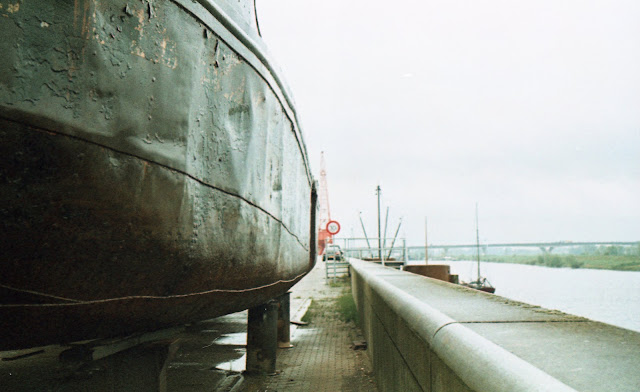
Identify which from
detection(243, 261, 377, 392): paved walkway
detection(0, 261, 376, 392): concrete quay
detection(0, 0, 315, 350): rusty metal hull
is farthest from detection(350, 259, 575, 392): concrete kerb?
detection(243, 261, 377, 392): paved walkway

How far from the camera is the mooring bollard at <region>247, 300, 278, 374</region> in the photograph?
5965 mm

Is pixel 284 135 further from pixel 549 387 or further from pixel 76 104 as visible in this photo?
pixel 549 387

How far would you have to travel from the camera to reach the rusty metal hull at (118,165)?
180 centimetres

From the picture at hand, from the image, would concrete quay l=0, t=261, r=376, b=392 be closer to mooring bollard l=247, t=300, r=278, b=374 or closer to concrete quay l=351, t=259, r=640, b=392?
mooring bollard l=247, t=300, r=278, b=374

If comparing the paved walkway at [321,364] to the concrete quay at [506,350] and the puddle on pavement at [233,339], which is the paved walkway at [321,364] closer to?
the puddle on pavement at [233,339]

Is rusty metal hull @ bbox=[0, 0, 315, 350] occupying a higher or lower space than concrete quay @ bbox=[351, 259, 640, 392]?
higher

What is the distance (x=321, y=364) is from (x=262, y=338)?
1277 mm

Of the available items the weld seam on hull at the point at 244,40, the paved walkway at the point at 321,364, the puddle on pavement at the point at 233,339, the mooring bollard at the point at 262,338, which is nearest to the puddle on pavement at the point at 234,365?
the mooring bollard at the point at 262,338

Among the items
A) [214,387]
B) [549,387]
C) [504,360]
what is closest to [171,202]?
[504,360]

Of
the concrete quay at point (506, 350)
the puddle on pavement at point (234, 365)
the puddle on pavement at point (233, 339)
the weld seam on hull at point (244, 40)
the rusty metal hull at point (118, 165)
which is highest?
the weld seam on hull at point (244, 40)

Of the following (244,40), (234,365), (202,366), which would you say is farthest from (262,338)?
(244,40)

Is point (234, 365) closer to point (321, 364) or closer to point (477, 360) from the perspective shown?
point (321, 364)

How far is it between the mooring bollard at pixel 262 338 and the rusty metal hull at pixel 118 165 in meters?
3.07

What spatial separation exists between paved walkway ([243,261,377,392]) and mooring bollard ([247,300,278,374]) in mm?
150
